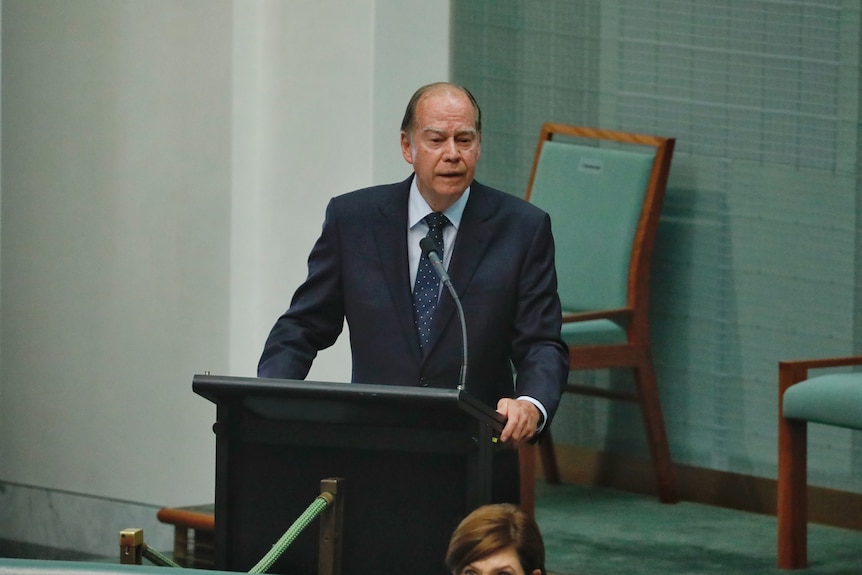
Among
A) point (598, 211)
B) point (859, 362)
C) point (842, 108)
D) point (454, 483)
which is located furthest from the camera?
point (598, 211)

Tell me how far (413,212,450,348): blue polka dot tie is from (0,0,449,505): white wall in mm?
1910

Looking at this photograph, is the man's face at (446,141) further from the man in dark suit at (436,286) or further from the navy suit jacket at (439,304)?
the navy suit jacket at (439,304)

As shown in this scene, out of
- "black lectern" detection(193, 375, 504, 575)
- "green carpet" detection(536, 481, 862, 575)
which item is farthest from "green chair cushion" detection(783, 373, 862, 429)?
"black lectern" detection(193, 375, 504, 575)

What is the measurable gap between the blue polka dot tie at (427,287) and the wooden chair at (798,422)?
163cm

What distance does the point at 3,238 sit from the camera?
20.0ft

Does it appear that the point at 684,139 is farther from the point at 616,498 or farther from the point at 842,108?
the point at 616,498

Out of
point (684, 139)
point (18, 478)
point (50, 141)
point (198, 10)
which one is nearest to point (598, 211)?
point (684, 139)

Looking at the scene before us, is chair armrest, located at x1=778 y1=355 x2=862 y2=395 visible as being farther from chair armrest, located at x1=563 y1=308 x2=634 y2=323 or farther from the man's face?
the man's face

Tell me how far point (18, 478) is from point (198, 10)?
1.86 metres

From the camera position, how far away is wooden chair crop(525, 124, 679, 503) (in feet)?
17.6

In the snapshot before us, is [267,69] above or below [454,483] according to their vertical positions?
above

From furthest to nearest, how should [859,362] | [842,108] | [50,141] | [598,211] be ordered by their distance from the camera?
[50,141] < [598,211] < [842,108] < [859,362]

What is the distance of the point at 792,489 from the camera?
15.2 feet

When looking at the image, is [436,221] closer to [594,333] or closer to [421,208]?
[421,208]
